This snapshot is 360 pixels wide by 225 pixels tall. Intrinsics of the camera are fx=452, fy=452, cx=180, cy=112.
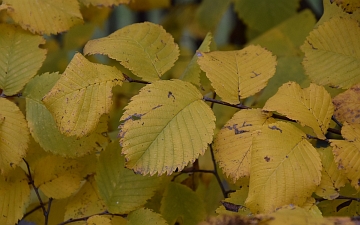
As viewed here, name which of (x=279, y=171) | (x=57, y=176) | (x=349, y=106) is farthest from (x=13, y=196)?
(x=349, y=106)

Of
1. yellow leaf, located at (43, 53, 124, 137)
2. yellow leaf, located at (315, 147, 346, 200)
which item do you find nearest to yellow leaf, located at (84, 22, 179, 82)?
yellow leaf, located at (43, 53, 124, 137)

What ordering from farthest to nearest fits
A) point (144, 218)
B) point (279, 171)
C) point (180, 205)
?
point (180, 205), point (144, 218), point (279, 171)

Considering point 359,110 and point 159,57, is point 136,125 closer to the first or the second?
point 159,57

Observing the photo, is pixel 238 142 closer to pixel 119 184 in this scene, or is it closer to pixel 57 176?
pixel 119 184

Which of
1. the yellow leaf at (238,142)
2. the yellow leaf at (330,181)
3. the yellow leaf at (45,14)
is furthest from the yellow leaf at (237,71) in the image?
the yellow leaf at (45,14)

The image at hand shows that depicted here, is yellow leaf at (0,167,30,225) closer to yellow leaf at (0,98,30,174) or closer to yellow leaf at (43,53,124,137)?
yellow leaf at (0,98,30,174)

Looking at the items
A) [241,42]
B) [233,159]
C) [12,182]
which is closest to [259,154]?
[233,159]
